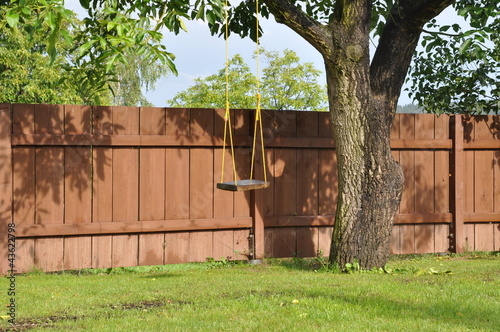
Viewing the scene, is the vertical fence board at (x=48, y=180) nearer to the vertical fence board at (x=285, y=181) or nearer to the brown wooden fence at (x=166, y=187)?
the brown wooden fence at (x=166, y=187)

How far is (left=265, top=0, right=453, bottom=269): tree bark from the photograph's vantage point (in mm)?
8867

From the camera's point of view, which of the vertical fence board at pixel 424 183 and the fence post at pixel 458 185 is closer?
the vertical fence board at pixel 424 183

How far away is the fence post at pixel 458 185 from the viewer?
37.6ft

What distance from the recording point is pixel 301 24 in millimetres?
8727

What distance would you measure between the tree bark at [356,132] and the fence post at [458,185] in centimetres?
258

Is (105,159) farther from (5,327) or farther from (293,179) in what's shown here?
(5,327)

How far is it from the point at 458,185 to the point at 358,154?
10.7ft

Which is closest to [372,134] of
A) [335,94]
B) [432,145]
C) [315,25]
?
[335,94]

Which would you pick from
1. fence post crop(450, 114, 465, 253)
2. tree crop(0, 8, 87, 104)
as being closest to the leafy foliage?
fence post crop(450, 114, 465, 253)

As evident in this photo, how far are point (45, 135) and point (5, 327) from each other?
4.01 m

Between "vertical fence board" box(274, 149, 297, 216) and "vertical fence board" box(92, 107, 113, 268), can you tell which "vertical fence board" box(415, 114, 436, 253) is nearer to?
"vertical fence board" box(274, 149, 297, 216)

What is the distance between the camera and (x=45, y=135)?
9.17 m

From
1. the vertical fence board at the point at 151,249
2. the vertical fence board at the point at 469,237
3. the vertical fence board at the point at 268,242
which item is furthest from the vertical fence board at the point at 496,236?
the vertical fence board at the point at 151,249

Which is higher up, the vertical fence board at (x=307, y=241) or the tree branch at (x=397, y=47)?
the tree branch at (x=397, y=47)
